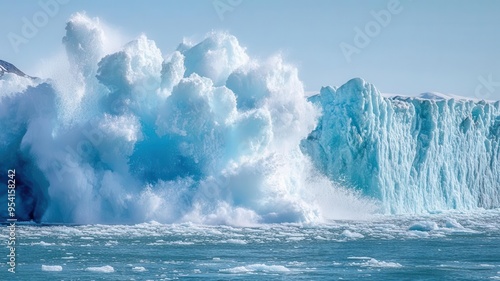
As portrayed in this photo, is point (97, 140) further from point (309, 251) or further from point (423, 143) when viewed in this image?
point (423, 143)

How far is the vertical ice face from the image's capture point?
121ft

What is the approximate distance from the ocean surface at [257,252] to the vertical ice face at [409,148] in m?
7.23

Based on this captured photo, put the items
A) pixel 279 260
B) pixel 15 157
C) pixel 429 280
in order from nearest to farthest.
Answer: pixel 429 280 < pixel 279 260 < pixel 15 157

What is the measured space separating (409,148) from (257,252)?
19403 millimetres

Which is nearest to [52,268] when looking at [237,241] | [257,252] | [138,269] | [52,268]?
[52,268]

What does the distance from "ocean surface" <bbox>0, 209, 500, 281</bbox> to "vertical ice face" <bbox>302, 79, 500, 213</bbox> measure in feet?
23.7

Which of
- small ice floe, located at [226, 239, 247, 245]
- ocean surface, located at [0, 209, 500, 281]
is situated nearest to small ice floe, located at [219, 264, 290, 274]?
ocean surface, located at [0, 209, 500, 281]

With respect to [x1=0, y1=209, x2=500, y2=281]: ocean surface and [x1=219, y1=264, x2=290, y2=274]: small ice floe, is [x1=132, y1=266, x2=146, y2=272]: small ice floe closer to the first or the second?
[x1=0, y1=209, x2=500, y2=281]: ocean surface

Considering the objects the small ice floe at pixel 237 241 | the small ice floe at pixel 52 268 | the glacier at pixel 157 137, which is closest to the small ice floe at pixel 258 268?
the small ice floe at pixel 52 268

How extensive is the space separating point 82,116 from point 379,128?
1381cm

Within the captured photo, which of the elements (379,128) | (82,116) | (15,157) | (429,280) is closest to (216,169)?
(82,116)

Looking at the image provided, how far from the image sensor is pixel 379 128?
37.1m

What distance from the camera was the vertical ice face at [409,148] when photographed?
121 ft

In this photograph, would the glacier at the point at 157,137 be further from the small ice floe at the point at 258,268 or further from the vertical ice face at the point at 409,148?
the small ice floe at the point at 258,268
